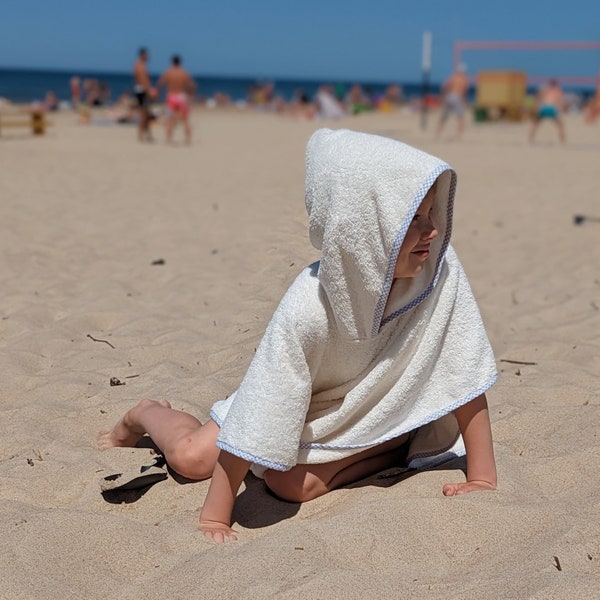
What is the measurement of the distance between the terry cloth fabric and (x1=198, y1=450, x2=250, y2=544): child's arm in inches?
2.0

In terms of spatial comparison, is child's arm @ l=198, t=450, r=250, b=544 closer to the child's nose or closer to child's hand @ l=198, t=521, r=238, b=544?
child's hand @ l=198, t=521, r=238, b=544

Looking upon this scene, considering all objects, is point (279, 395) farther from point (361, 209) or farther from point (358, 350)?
point (361, 209)

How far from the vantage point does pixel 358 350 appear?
2168 millimetres

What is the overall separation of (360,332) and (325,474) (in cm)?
46

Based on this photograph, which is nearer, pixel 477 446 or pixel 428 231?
pixel 428 231

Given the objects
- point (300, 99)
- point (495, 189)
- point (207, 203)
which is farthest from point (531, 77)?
point (207, 203)

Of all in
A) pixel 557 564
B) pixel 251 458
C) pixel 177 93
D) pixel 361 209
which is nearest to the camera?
pixel 557 564

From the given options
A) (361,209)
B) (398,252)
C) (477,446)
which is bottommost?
(477,446)

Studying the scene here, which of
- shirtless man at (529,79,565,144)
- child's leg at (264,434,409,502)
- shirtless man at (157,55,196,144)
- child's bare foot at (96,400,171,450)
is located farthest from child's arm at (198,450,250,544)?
shirtless man at (529,79,565,144)

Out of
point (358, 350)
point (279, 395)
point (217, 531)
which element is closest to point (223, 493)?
point (217, 531)

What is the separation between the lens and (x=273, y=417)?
2.07 meters

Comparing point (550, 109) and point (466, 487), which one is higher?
point (550, 109)

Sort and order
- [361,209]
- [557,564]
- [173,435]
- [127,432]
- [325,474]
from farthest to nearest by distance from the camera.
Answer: [127,432] → [173,435] → [325,474] → [361,209] → [557,564]

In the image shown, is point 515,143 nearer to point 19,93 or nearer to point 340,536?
point 340,536
